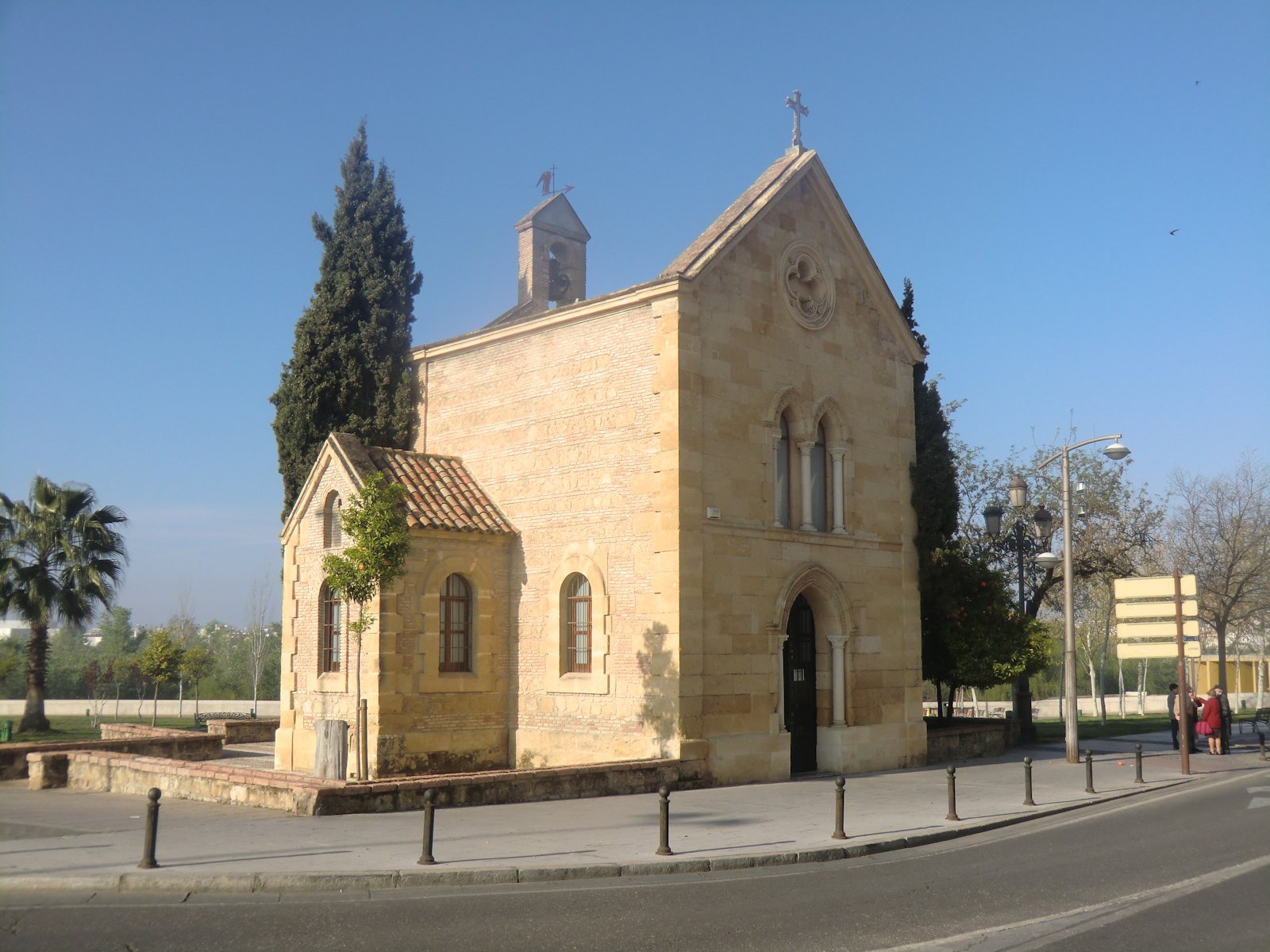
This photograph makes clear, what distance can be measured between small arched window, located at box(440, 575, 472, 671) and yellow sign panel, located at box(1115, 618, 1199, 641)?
13036mm

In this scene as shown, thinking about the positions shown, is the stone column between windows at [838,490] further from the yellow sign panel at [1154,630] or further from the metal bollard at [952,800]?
the metal bollard at [952,800]

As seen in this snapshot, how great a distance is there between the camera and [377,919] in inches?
365

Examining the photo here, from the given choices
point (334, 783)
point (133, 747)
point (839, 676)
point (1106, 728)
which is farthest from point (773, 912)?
point (1106, 728)

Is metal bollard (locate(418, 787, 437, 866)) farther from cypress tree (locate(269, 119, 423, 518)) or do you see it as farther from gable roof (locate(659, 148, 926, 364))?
cypress tree (locate(269, 119, 423, 518))

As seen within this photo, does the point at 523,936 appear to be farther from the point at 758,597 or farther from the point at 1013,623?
the point at 1013,623

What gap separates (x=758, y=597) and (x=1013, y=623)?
9321 mm

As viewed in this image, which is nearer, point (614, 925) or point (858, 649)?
point (614, 925)

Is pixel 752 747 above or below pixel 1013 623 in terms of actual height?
below

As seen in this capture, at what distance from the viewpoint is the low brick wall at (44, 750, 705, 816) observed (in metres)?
14.6

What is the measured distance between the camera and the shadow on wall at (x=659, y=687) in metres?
18.6

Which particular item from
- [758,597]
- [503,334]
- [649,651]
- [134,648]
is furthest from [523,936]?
[134,648]

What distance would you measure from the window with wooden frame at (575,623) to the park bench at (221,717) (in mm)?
14090

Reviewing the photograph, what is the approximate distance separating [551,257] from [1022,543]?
49.8ft

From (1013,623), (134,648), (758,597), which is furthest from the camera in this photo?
(134,648)
